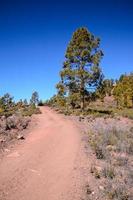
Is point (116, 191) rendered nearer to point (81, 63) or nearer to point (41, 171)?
point (41, 171)

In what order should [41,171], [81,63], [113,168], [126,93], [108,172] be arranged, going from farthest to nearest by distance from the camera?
[126,93] < [81,63] < [113,168] < [41,171] < [108,172]

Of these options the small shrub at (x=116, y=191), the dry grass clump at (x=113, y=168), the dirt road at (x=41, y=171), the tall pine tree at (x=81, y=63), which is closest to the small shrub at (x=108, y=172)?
the dry grass clump at (x=113, y=168)

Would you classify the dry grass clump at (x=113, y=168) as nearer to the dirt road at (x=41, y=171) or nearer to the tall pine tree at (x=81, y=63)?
the dirt road at (x=41, y=171)

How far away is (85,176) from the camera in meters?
10.2

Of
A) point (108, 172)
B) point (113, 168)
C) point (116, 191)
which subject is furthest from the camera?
point (113, 168)

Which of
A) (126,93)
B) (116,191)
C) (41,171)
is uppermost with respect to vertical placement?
(126,93)

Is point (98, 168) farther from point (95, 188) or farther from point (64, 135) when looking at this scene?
point (64, 135)

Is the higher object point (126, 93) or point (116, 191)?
point (126, 93)

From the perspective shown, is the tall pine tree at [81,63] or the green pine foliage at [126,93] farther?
the green pine foliage at [126,93]

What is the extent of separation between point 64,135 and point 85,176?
884 centimetres

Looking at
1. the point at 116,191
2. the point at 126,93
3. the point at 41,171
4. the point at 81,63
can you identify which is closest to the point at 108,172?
the point at 116,191

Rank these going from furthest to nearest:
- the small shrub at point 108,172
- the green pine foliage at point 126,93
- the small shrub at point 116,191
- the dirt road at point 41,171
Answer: the green pine foliage at point 126,93 → the small shrub at point 108,172 → the dirt road at point 41,171 → the small shrub at point 116,191

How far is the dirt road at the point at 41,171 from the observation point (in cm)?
837

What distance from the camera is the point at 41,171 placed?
10.5 meters
